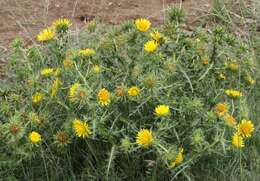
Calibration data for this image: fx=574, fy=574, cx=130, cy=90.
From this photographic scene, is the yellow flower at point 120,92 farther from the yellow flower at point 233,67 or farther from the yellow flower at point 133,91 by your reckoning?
the yellow flower at point 233,67

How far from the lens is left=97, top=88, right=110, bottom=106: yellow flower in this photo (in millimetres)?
2408

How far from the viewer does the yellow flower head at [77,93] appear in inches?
93.0

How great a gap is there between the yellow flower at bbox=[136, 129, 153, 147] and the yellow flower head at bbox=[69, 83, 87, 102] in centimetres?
28

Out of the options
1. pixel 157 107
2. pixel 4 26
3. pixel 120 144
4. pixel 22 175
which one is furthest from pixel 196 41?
pixel 4 26

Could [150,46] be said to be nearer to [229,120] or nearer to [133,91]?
[133,91]

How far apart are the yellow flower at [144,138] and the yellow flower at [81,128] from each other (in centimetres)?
21

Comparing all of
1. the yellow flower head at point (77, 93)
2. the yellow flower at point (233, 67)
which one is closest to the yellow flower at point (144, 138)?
the yellow flower head at point (77, 93)

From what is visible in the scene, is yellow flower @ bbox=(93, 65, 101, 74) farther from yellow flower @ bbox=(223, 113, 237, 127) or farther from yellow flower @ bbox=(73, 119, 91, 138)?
yellow flower @ bbox=(223, 113, 237, 127)

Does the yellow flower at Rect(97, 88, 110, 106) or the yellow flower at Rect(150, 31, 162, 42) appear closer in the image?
the yellow flower at Rect(97, 88, 110, 106)

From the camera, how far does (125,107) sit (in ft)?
8.29

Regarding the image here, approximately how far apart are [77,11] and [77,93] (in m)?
2.11

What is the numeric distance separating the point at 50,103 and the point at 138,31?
53 centimetres

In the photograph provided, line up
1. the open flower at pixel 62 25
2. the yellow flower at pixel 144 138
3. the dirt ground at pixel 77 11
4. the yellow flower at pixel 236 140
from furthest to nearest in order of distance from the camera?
the dirt ground at pixel 77 11 < the open flower at pixel 62 25 < the yellow flower at pixel 236 140 < the yellow flower at pixel 144 138

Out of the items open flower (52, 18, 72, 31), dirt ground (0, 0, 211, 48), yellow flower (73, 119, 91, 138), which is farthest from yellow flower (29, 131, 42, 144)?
dirt ground (0, 0, 211, 48)
